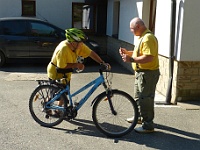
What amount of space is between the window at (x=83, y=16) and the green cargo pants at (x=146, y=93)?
923cm

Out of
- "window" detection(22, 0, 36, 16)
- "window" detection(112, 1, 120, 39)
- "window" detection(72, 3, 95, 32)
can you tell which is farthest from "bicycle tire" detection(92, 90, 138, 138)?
"window" detection(22, 0, 36, 16)

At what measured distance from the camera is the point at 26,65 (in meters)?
10.2

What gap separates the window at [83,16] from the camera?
1314 centimetres

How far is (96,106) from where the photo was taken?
4340 mm

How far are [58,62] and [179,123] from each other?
2.36 metres

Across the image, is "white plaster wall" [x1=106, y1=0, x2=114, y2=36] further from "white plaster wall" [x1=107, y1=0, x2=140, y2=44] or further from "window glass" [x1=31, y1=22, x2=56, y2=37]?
"window glass" [x1=31, y1=22, x2=56, y2=37]

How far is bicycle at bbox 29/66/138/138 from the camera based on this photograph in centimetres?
433

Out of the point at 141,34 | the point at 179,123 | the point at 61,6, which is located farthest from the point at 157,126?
the point at 61,6

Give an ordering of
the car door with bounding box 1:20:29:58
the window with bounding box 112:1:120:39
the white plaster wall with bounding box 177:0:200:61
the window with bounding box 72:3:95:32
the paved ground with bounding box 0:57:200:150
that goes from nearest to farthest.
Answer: the paved ground with bounding box 0:57:200:150
the white plaster wall with bounding box 177:0:200:61
the car door with bounding box 1:20:29:58
the window with bounding box 112:1:120:39
the window with bounding box 72:3:95:32

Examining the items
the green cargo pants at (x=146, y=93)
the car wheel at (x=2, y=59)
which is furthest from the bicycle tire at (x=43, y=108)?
the car wheel at (x=2, y=59)

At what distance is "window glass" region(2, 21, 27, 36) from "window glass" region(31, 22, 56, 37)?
0.30 metres

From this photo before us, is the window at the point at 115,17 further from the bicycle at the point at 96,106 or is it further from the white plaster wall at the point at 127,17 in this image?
the bicycle at the point at 96,106

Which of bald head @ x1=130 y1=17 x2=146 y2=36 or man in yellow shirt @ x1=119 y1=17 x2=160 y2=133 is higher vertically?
bald head @ x1=130 y1=17 x2=146 y2=36

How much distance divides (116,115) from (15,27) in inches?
250
